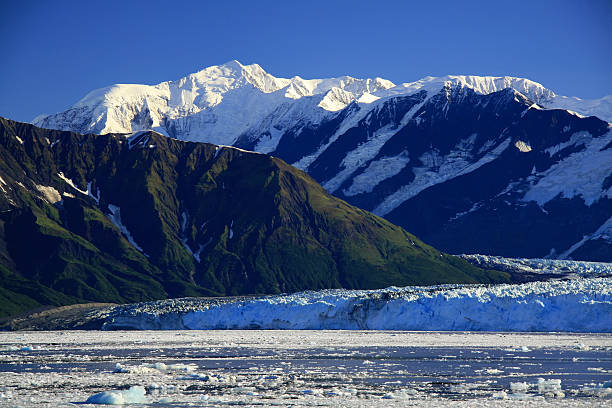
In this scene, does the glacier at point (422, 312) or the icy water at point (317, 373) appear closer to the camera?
the icy water at point (317, 373)

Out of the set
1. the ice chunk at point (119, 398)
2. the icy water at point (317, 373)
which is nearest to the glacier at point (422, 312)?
the icy water at point (317, 373)

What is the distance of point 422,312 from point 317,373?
80.7 meters

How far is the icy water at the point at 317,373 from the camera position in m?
60.8

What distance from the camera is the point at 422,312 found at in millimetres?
156500

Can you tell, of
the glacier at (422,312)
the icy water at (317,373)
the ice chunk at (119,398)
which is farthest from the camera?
the glacier at (422,312)

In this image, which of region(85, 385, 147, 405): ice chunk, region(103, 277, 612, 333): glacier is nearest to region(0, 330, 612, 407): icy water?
region(85, 385, 147, 405): ice chunk

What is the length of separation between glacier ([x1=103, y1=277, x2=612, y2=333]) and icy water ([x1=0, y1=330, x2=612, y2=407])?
74.8 ft

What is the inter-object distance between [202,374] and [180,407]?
1895cm

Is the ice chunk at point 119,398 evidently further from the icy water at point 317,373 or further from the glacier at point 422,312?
the glacier at point 422,312

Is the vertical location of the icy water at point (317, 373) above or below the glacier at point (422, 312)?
below

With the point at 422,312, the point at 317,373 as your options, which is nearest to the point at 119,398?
the point at 317,373

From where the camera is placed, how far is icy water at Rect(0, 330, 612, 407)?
60.8 metres

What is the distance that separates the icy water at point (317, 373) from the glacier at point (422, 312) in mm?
22789

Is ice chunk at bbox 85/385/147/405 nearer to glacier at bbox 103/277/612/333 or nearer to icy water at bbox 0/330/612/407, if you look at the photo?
icy water at bbox 0/330/612/407
